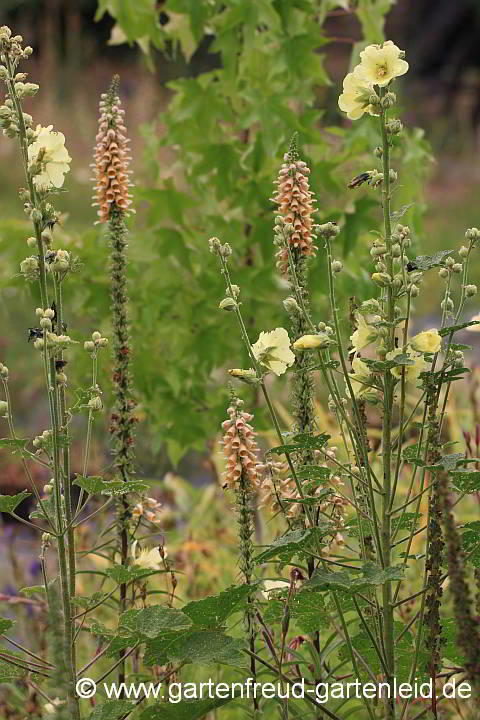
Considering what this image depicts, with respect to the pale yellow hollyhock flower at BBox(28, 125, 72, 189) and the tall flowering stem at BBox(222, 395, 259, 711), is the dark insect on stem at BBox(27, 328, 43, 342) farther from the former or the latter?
the tall flowering stem at BBox(222, 395, 259, 711)

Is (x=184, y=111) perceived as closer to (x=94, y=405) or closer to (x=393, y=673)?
(x=94, y=405)

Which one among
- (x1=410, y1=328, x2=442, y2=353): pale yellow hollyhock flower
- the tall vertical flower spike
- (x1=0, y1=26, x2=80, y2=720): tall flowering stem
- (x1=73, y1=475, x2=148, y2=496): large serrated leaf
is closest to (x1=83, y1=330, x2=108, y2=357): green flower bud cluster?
(x1=0, y1=26, x2=80, y2=720): tall flowering stem

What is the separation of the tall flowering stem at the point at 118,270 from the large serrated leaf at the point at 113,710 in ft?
1.35

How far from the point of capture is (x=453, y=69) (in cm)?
1633

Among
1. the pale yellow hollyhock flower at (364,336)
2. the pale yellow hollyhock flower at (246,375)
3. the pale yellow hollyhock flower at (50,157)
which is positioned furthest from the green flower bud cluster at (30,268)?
the pale yellow hollyhock flower at (364,336)

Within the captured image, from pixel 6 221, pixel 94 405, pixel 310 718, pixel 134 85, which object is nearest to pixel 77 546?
pixel 6 221

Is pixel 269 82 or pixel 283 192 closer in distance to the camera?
pixel 283 192

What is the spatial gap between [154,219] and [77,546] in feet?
4.02

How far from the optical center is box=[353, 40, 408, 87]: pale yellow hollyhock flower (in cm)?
148

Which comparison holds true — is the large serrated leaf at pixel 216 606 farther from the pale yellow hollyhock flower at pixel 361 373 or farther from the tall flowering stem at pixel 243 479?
the pale yellow hollyhock flower at pixel 361 373

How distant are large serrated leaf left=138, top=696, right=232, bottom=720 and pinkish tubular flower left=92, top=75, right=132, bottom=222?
969 mm

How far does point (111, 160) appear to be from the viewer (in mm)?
1940

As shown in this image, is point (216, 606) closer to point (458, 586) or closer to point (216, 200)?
point (458, 586)

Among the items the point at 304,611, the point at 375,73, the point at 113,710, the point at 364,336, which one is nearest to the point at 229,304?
the point at 364,336
